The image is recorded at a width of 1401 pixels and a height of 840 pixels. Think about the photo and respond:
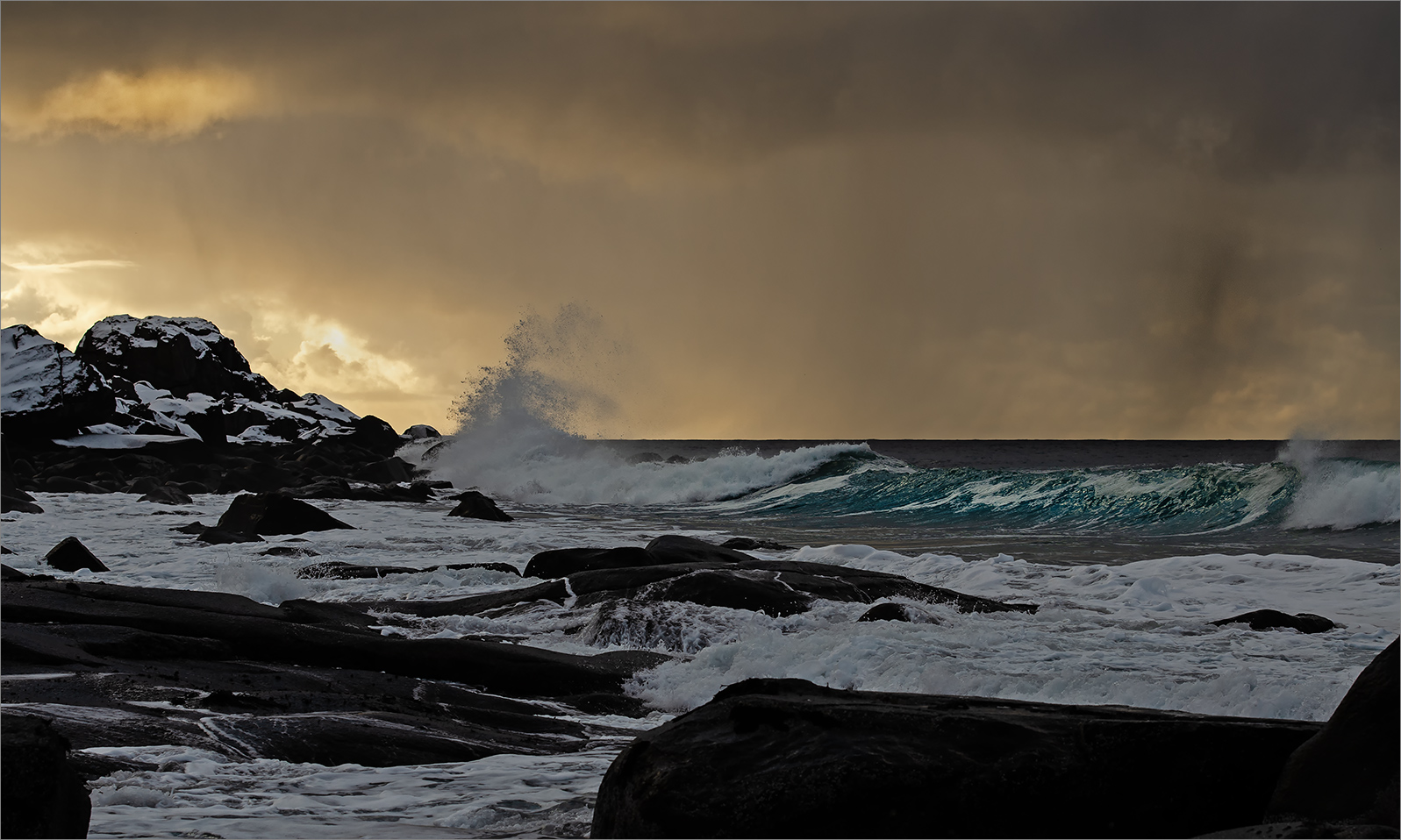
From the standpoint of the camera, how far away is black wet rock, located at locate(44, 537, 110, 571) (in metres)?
11.6

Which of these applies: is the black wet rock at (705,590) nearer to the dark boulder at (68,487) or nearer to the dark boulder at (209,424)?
the dark boulder at (68,487)

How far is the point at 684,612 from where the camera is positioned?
966cm

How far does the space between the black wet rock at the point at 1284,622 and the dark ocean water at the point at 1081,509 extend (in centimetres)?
585

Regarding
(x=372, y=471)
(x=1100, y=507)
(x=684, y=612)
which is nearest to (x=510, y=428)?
(x=372, y=471)

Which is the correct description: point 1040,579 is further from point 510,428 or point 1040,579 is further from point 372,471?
point 510,428

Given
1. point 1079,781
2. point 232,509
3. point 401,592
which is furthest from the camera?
point 232,509

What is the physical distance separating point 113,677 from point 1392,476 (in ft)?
76.0

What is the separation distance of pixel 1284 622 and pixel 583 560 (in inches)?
284

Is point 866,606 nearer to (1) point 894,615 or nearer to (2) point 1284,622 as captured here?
(1) point 894,615

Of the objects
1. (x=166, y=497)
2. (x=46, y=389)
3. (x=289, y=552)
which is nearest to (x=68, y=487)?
(x=166, y=497)

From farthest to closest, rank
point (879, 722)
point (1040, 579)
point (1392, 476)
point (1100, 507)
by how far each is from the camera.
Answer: point (1100, 507)
point (1392, 476)
point (1040, 579)
point (879, 722)

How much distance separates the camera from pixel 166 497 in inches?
910

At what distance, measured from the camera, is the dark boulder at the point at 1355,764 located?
331cm

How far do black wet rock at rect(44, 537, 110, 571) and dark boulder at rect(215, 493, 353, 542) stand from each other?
422 centimetres
